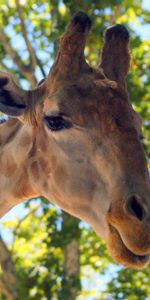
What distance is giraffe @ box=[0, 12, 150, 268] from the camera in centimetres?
560

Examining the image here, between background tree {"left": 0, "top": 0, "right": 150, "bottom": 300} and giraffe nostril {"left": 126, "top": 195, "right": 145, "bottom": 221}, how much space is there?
20.2 feet

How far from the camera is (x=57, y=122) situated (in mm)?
6223

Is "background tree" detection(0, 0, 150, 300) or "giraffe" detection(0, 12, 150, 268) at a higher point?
"giraffe" detection(0, 12, 150, 268)

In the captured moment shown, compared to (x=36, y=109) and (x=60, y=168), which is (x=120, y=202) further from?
(x=36, y=109)

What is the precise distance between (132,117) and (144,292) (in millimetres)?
7418

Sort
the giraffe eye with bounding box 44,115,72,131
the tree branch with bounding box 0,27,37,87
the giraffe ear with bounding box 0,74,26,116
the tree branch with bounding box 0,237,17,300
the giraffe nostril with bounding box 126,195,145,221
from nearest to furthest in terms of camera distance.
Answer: the giraffe nostril with bounding box 126,195,145,221 < the giraffe eye with bounding box 44,115,72,131 < the giraffe ear with bounding box 0,74,26,116 < the tree branch with bounding box 0,237,17,300 < the tree branch with bounding box 0,27,37,87

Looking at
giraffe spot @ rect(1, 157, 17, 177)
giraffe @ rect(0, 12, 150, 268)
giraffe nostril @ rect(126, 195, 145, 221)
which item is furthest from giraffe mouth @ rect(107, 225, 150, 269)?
giraffe spot @ rect(1, 157, 17, 177)

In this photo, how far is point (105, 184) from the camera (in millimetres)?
5824

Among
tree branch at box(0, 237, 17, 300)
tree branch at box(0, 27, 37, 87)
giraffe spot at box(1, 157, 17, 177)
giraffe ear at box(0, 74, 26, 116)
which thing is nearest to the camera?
giraffe ear at box(0, 74, 26, 116)

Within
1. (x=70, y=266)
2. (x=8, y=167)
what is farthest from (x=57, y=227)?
(x=8, y=167)

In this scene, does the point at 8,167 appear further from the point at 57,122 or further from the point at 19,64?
the point at 19,64

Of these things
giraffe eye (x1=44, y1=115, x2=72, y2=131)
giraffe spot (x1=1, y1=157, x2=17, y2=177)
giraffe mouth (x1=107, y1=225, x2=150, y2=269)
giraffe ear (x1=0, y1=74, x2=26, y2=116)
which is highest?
giraffe ear (x1=0, y1=74, x2=26, y2=116)

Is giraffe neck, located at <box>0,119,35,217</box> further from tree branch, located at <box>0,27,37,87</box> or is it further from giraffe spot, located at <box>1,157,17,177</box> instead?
tree branch, located at <box>0,27,37,87</box>

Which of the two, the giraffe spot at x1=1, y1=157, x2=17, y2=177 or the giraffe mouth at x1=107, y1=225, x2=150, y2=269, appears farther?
the giraffe spot at x1=1, y1=157, x2=17, y2=177
